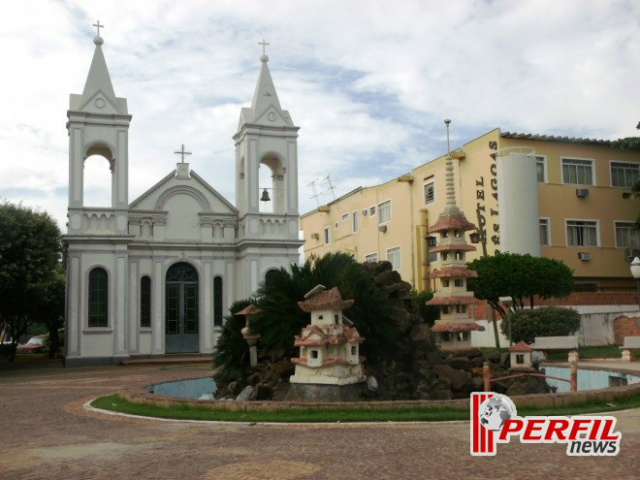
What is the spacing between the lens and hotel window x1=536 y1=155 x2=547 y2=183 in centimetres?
3775

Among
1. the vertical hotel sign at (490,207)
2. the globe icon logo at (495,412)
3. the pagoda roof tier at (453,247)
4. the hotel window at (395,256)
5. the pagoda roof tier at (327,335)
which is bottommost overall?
the globe icon logo at (495,412)

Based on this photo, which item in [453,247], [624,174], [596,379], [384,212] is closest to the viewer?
[596,379]

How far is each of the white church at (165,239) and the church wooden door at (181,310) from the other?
0.15ft

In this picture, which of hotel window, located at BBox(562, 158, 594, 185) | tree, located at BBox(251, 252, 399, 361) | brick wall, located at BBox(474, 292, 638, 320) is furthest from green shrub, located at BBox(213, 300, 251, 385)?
hotel window, located at BBox(562, 158, 594, 185)

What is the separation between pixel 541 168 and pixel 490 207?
11.2ft

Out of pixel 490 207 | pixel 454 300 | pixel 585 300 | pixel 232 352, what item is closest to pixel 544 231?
pixel 490 207

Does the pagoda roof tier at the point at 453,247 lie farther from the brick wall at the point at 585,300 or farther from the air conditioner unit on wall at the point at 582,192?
the air conditioner unit on wall at the point at 582,192

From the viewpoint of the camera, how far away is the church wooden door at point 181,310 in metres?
34.0

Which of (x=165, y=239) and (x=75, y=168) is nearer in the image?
(x=75, y=168)

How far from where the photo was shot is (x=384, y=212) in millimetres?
48625

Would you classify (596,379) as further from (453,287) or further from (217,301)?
(217,301)

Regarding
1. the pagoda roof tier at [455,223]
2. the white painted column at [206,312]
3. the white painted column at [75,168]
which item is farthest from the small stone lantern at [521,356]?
the white painted column at [75,168]

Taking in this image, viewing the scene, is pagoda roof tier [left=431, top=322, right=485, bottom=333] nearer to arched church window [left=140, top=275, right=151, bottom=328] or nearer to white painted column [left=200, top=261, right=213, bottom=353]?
white painted column [left=200, top=261, right=213, bottom=353]

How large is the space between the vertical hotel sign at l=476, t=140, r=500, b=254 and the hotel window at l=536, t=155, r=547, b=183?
2.43m
